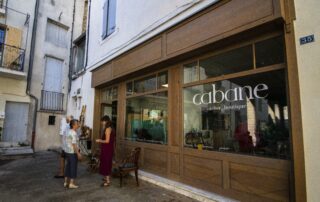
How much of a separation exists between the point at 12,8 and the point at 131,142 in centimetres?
925

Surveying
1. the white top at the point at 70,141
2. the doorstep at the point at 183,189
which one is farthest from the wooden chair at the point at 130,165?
the white top at the point at 70,141

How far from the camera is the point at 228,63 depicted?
4.01 m

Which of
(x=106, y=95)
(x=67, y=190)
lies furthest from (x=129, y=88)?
(x=67, y=190)

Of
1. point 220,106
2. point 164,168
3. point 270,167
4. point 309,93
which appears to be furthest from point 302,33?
point 164,168

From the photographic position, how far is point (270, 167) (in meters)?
3.26

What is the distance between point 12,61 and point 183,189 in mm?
9829

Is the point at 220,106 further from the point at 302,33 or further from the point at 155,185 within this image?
the point at 155,185

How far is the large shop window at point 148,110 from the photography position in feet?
17.5

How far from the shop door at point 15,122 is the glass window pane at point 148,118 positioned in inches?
257

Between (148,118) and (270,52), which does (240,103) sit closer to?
(270,52)

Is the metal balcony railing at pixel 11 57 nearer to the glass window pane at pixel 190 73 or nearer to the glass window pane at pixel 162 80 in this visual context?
the glass window pane at pixel 162 80

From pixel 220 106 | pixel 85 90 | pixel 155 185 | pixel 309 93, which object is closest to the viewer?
pixel 309 93

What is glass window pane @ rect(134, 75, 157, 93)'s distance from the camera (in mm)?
5723

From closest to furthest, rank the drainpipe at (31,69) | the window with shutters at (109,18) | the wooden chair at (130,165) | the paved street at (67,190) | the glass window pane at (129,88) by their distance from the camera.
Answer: the paved street at (67,190) < the wooden chair at (130,165) < the glass window pane at (129,88) < the window with shutters at (109,18) < the drainpipe at (31,69)
